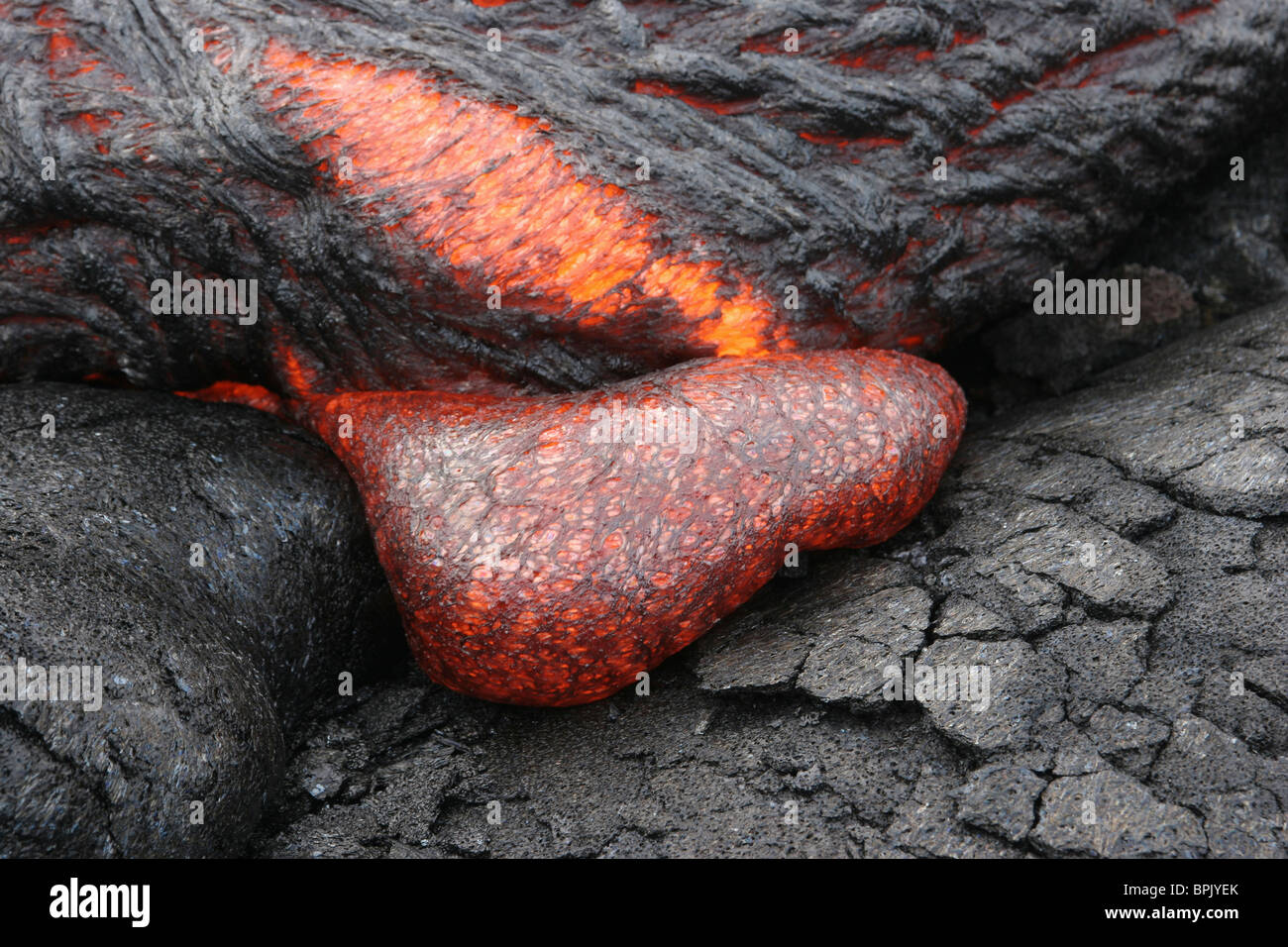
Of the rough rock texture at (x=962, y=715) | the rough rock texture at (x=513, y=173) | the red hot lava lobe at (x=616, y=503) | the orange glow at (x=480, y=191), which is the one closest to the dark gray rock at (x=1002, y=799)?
the rough rock texture at (x=962, y=715)

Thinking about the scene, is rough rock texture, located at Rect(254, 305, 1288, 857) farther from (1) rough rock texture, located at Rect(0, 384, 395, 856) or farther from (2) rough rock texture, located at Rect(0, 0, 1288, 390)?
(2) rough rock texture, located at Rect(0, 0, 1288, 390)

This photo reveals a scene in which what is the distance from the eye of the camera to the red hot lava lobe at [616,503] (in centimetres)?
239

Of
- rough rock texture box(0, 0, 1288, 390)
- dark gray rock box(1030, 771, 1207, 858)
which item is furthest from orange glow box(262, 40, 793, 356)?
dark gray rock box(1030, 771, 1207, 858)

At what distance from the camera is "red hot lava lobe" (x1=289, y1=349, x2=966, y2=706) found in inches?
94.0

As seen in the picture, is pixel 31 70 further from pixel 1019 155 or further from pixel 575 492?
pixel 1019 155

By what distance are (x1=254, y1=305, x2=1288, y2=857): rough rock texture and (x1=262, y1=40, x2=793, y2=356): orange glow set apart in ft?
3.24

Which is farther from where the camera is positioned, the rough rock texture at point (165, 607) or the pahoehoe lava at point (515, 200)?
the pahoehoe lava at point (515, 200)

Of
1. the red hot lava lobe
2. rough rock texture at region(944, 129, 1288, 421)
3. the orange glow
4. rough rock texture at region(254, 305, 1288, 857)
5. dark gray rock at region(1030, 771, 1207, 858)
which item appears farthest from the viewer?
rough rock texture at region(944, 129, 1288, 421)

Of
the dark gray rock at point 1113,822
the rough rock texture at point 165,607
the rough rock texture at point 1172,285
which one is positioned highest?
the rough rock texture at point 1172,285

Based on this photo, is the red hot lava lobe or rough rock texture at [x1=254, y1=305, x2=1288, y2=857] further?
the red hot lava lobe

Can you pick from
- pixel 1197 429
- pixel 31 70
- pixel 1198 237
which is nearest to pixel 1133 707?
pixel 1197 429

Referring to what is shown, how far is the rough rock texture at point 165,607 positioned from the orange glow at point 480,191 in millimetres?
762

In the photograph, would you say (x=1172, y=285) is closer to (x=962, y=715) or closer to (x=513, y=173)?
(x=962, y=715)

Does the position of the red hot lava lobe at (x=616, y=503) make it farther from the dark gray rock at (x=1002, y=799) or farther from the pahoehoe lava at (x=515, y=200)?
the dark gray rock at (x=1002, y=799)
